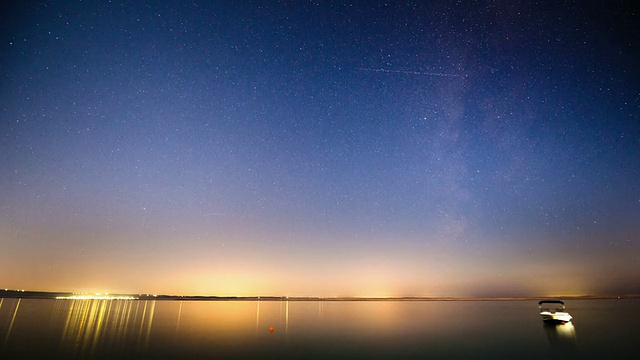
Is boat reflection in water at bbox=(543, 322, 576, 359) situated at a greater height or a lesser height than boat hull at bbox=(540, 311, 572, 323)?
lesser

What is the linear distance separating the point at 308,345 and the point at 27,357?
23.7 metres

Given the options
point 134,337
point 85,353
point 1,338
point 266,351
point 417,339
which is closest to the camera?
point 85,353

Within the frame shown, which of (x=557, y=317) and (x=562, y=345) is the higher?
(x=557, y=317)

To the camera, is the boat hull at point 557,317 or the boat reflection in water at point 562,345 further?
the boat hull at point 557,317

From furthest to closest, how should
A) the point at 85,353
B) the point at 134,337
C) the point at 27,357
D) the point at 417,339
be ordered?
1. the point at 417,339
2. the point at 134,337
3. the point at 85,353
4. the point at 27,357

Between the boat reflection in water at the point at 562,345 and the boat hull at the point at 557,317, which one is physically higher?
the boat hull at the point at 557,317

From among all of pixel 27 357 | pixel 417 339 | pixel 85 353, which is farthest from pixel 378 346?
pixel 27 357

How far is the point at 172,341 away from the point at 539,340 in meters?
43.0

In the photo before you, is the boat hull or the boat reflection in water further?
the boat hull

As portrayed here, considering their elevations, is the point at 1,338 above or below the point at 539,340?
above

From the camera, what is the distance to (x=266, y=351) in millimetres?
30031

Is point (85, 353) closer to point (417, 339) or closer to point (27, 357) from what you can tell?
point (27, 357)

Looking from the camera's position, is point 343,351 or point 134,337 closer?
point 343,351

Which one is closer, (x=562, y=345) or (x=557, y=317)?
(x=562, y=345)
